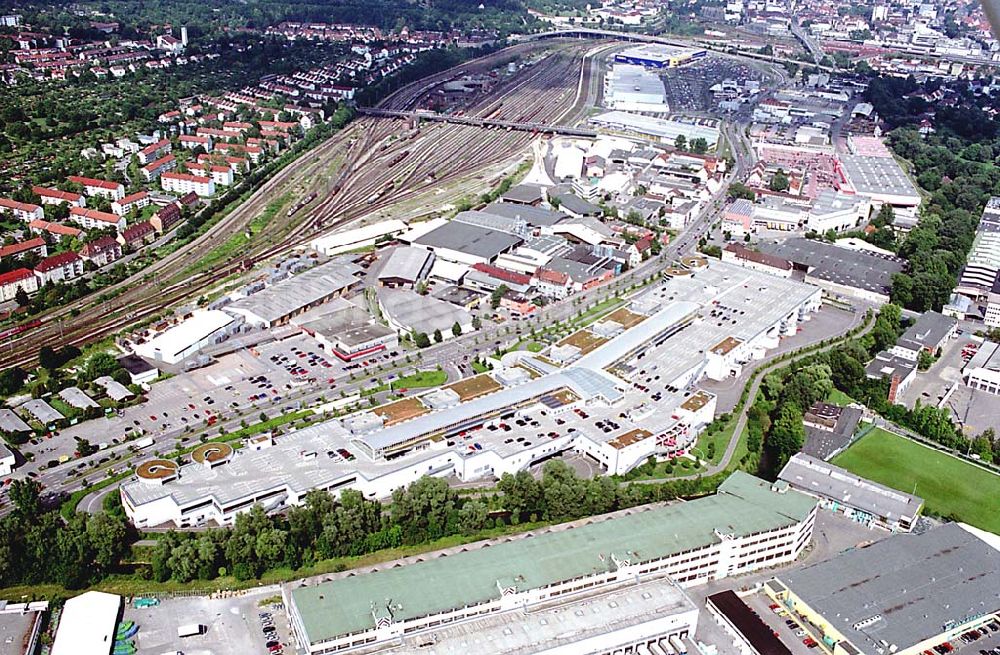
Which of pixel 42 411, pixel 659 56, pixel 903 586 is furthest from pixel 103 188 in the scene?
pixel 659 56

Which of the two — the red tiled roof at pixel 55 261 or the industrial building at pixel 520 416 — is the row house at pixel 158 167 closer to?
the red tiled roof at pixel 55 261

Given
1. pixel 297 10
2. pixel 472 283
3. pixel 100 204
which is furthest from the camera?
pixel 297 10

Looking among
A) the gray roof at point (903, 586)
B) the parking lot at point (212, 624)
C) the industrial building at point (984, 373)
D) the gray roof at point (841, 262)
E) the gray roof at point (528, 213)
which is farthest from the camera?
the gray roof at point (528, 213)

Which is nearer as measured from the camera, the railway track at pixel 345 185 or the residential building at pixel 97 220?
the railway track at pixel 345 185

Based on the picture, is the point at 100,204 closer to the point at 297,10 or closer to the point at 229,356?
the point at 229,356

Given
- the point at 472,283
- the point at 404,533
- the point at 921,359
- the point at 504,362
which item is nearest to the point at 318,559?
the point at 404,533

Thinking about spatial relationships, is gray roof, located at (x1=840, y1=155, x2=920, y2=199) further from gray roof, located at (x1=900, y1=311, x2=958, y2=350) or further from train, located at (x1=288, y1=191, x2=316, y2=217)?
train, located at (x1=288, y1=191, x2=316, y2=217)

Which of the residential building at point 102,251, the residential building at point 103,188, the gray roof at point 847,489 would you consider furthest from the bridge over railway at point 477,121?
the gray roof at point 847,489
